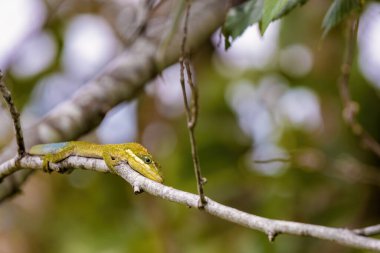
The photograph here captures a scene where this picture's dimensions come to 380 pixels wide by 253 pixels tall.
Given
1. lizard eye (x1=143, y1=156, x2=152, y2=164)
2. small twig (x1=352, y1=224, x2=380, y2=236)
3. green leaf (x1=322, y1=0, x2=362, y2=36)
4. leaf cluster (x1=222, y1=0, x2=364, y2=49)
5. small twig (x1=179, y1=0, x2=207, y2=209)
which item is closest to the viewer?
small twig (x1=352, y1=224, x2=380, y2=236)

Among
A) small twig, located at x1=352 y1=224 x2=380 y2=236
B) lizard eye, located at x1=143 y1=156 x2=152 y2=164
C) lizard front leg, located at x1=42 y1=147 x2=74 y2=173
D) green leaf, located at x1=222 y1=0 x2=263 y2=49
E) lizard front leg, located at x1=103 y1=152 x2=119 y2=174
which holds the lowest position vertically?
lizard eye, located at x1=143 y1=156 x2=152 y2=164

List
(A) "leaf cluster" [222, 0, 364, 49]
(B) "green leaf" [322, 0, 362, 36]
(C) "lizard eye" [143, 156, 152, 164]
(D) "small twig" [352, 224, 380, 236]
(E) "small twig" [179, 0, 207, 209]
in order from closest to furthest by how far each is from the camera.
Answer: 1. (D) "small twig" [352, 224, 380, 236]
2. (E) "small twig" [179, 0, 207, 209]
3. (A) "leaf cluster" [222, 0, 364, 49]
4. (B) "green leaf" [322, 0, 362, 36]
5. (C) "lizard eye" [143, 156, 152, 164]

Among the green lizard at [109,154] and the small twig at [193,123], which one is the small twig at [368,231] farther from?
the green lizard at [109,154]

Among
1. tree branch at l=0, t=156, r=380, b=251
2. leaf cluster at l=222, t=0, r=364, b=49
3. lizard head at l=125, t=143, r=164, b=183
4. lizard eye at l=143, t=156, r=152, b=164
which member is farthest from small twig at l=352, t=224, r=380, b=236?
lizard eye at l=143, t=156, r=152, b=164

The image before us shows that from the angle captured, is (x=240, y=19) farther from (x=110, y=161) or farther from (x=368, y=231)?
(x=368, y=231)

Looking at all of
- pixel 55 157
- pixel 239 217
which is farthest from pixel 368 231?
pixel 55 157

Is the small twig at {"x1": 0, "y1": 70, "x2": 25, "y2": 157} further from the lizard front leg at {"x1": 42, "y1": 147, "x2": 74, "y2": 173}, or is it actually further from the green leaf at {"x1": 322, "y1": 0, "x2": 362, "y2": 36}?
the green leaf at {"x1": 322, "y1": 0, "x2": 362, "y2": 36}

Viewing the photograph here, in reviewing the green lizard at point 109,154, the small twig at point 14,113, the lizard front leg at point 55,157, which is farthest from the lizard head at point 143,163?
the small twig at point 14,113
